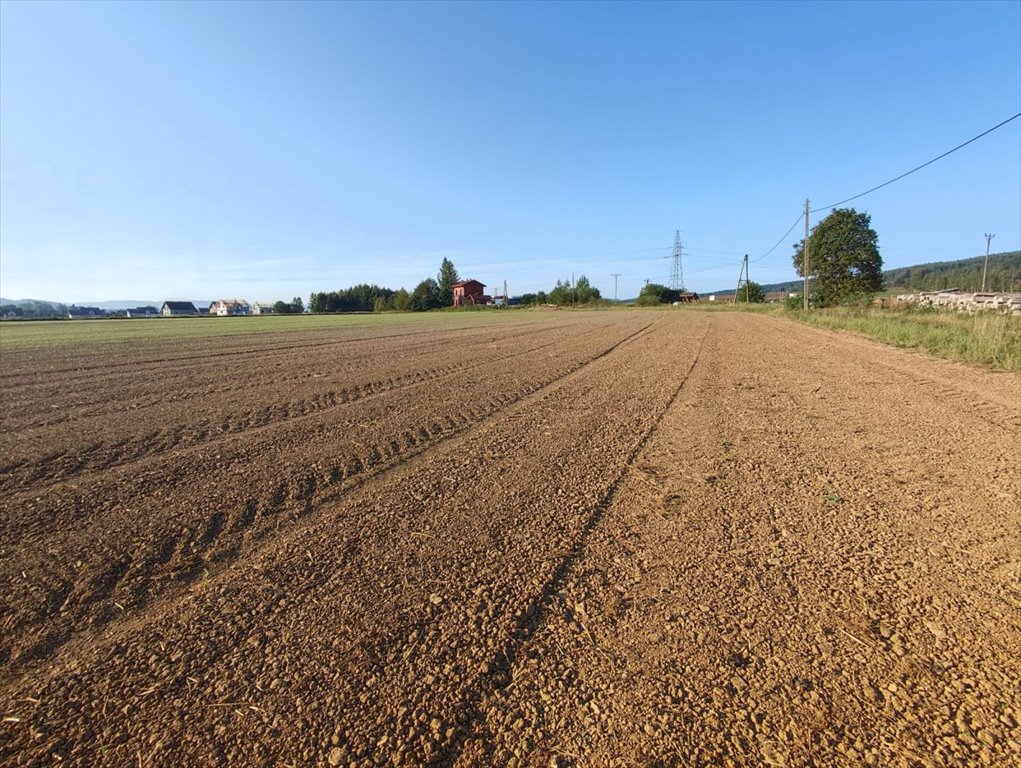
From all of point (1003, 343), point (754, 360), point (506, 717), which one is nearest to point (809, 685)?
point (506, 717)

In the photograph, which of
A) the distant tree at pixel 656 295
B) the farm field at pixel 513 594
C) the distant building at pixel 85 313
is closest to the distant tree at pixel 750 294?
the distant tree at pixel 656 295

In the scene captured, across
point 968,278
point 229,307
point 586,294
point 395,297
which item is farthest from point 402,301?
point 968,278

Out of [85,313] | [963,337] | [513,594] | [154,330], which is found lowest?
[513,594]

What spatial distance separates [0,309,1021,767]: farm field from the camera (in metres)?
1.75

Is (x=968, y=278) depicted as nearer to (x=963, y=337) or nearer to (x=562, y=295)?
(x=562, y=295)

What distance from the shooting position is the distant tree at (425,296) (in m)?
92.7

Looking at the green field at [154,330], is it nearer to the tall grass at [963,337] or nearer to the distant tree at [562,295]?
the tall grass at [963,337]

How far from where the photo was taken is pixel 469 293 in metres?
110

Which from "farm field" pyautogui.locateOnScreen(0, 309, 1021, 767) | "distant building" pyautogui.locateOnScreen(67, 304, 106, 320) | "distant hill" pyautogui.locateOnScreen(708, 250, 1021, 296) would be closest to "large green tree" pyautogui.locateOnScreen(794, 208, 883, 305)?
"distant hill" pyautogui.locateOnScreen(708, 250, 1021, 296)

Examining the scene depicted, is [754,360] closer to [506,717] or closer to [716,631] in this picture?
[716,631]

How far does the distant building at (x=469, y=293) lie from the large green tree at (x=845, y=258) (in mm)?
70732

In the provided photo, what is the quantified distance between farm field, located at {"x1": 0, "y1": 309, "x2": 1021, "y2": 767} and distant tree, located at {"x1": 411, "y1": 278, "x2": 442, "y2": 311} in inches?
3508

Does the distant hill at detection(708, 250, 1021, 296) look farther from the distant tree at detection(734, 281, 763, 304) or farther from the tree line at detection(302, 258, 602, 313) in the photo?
the tree line at detection(302, 258, 602, 313)

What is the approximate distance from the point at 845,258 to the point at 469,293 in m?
80.4
